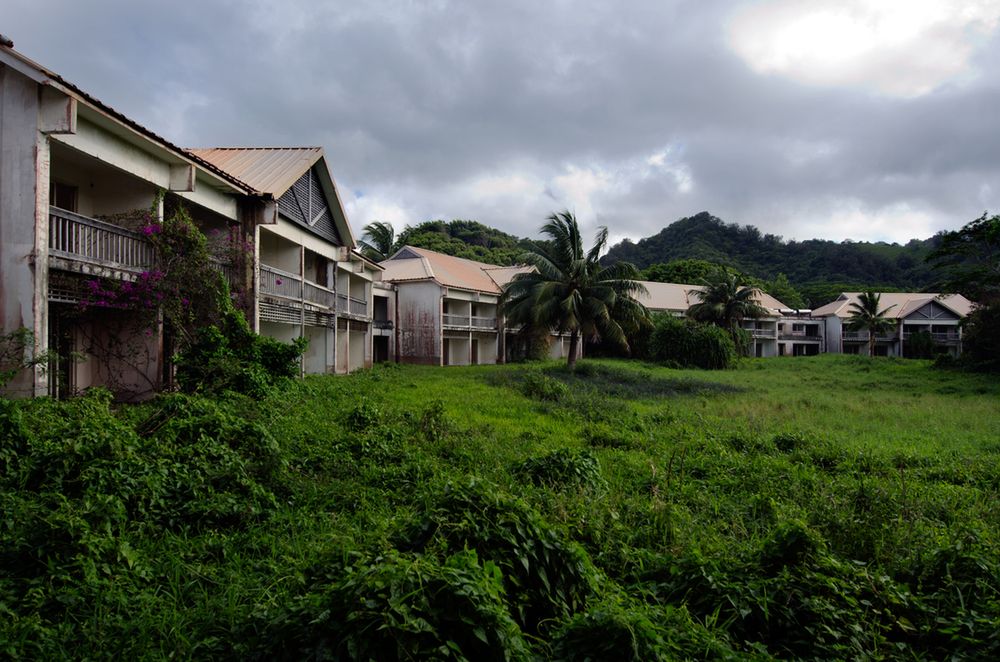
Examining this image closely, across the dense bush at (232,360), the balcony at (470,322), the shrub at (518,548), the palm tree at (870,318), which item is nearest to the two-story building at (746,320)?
the palm tree at (870,318)

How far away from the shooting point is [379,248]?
43.4m

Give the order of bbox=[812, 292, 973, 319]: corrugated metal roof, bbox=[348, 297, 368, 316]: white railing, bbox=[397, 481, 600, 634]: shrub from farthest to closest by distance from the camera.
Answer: bbox=[812, 292, 973, 319]: corrugated metal roof < bbox=[348, 297, 368, 316]: white railing < bbox=[397, 481, 600, 634]: shrub

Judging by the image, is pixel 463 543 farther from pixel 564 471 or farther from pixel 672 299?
pixel 672 299

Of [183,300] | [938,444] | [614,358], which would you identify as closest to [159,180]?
[183,300]

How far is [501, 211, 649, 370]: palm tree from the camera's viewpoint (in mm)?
22578

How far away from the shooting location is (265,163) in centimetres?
1675

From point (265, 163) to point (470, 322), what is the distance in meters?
17.1

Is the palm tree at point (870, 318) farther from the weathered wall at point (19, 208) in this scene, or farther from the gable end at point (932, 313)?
the weathered wall at point (19, 208)

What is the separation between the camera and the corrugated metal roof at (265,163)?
15201mm

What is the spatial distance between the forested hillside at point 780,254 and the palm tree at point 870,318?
63.7ft

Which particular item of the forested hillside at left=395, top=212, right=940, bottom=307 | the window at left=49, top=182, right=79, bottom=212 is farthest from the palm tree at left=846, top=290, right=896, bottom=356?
the window at left=49, top=182, right=79, bottom=212

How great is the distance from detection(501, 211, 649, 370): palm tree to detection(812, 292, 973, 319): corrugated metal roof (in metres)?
37.3

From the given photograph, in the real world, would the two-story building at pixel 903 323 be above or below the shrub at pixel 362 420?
above

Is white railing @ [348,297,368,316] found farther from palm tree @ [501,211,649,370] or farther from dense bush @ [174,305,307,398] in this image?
dense bush @ [174,305,307,398]
